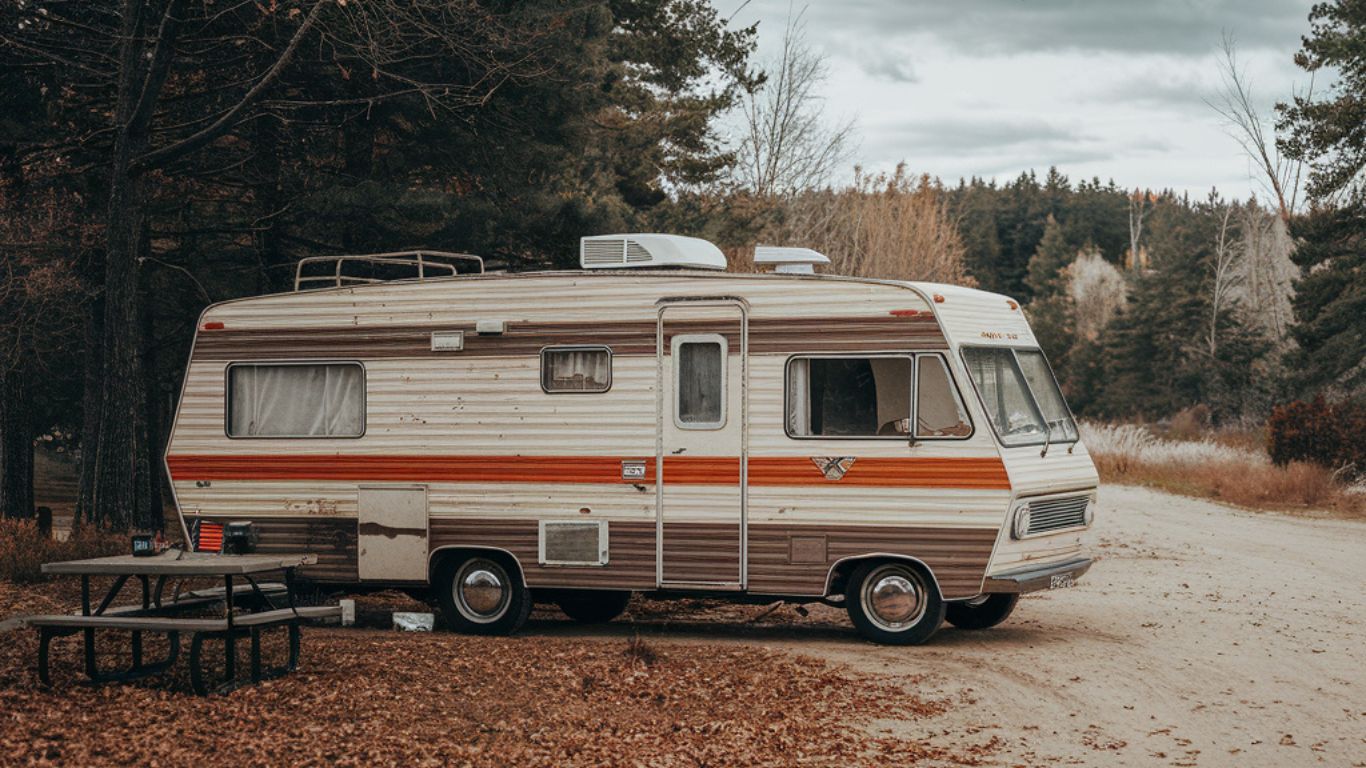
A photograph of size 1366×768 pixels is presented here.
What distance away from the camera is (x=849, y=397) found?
11156 mm

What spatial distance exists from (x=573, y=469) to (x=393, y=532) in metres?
1.60

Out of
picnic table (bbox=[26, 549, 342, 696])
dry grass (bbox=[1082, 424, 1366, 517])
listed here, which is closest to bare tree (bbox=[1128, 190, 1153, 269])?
dry grass (bbox=[1082, 424, 1366, 517])

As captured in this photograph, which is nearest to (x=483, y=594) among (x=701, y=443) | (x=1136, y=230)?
(x=701, y=443)

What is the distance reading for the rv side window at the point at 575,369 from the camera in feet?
38.2

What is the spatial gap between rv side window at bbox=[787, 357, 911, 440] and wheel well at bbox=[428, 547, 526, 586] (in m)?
2.49

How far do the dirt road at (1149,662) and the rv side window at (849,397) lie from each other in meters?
1.59

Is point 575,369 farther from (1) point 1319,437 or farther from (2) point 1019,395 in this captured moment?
(1) point 1319,437

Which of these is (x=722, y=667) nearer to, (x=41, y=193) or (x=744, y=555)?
(x=744, y=555)

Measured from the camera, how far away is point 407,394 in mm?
12094

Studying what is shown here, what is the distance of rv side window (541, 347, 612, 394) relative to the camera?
11.6 m

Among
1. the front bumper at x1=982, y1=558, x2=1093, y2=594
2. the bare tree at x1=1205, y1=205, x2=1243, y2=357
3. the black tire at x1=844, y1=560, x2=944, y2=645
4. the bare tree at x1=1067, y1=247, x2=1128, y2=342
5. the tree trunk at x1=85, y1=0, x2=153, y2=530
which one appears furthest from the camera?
the bare tree at x1=1067, y1=247, x2=1128, y2=342

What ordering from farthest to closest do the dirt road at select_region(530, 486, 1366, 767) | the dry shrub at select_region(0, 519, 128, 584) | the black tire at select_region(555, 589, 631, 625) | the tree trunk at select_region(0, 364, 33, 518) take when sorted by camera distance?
the tree trunk at select_region(0, 364, 33, 518), the dry shrub at select_region(0, 519, 128, 584), the black tire at select_region(555, 589, 631, 625), the dirt road at select_region(530, 486, 1366, 767)

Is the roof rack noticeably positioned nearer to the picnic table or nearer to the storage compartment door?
the storage compartment door

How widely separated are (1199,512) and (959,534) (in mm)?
15231
